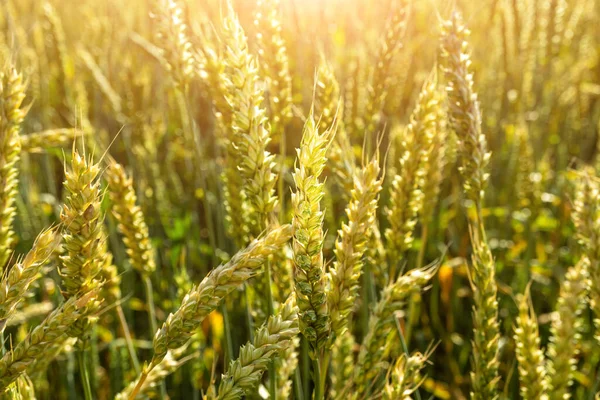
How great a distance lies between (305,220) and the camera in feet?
3.57

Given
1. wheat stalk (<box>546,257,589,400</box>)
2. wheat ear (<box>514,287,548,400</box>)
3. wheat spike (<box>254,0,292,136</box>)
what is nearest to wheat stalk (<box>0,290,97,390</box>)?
wheat spike (<box>254,0,292,136</box>)

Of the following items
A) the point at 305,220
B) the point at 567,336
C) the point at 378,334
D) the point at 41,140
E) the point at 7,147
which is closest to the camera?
the point at 305,220

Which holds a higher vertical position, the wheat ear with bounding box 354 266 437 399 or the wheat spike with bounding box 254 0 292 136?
the wheat spike with bounding box 254 0 292 136

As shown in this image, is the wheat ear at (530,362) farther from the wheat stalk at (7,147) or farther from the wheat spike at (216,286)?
the wheat stalk at (7,147)

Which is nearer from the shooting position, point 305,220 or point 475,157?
point 305,220

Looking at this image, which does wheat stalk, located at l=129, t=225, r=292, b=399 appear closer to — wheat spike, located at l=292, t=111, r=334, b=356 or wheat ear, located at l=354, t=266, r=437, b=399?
wheat spike, located at l=292, t=111, r=334, b=356

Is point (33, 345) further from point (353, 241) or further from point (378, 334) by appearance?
point (378, 334)

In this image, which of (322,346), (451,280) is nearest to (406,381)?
(322,346)

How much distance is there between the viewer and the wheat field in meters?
1.18

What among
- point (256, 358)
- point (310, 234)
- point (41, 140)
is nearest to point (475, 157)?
point (310, 234)

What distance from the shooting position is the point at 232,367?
1.15 meters

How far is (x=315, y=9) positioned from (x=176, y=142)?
1162 millimetres

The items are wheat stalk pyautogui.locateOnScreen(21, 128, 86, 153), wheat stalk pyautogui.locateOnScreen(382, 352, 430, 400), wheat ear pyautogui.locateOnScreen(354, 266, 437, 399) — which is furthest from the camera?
wheat stalk pyautogui.locateOnScreen(21, 128, 86, 153)

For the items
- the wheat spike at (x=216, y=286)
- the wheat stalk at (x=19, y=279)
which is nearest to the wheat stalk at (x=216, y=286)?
the wheat spike at (x=216, y=286)
